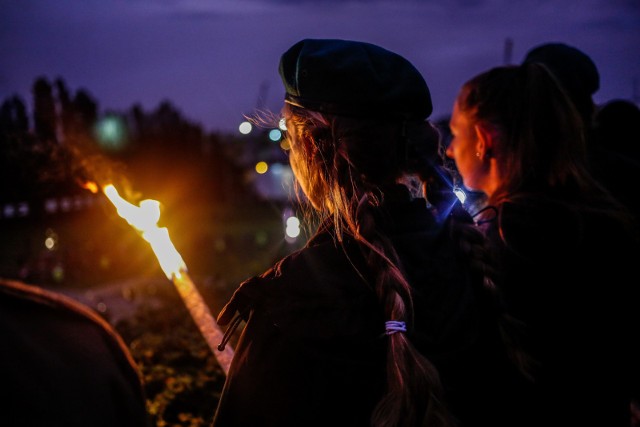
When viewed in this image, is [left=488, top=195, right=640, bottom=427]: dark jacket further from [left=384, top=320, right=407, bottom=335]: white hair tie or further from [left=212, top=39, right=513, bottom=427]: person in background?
[left=384, top=320, right=407, bottom=335]: white hair tie

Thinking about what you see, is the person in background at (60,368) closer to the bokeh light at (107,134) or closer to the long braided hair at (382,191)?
the long braided hair at (382,191)

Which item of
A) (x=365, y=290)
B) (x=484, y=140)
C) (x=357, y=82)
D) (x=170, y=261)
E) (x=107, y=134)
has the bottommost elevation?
(x=107, y=134)

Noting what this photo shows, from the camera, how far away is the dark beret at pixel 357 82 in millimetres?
1353

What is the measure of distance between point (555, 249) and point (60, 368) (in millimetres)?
1496

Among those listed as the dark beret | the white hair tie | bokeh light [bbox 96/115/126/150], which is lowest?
bokeh light [bbox 96/115/126/150]

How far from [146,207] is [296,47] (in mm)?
1435

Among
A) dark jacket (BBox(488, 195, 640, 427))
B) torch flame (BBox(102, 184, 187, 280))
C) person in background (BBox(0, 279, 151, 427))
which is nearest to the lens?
person in background (BBox(0, 279, 151, 427))

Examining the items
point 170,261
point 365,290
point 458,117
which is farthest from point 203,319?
point 458,117

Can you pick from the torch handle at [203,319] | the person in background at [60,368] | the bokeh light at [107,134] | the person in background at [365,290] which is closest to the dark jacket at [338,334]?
the person in background at [365,290]

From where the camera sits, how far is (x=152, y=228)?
2504 mm

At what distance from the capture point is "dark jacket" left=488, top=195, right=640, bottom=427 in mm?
1608

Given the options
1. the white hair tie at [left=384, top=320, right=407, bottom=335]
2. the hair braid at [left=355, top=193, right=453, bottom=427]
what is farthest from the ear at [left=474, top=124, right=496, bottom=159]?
the white hair tie at [left=384, top=320, right=407, bottom=335]

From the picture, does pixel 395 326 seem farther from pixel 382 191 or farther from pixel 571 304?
pixel 571 304

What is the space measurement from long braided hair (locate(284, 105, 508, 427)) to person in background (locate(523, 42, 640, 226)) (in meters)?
0.89
